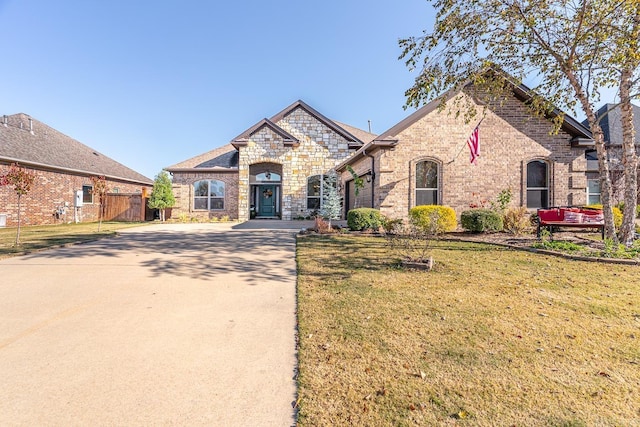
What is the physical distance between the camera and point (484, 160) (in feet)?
39.7

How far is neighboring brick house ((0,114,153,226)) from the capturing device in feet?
49.7

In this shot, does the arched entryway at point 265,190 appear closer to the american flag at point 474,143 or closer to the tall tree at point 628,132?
the american flag at point 474,143

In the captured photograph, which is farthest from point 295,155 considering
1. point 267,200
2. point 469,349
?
point 469,349

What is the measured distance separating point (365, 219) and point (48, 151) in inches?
766

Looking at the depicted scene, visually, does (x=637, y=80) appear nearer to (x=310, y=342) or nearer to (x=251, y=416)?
(x=310, y=342)

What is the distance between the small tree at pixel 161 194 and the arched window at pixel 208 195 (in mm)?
1623

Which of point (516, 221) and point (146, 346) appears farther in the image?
point (516, 221)

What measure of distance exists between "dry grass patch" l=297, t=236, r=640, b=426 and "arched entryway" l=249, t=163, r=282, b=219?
605 inches

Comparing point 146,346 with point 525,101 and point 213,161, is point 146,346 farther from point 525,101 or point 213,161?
point 213,161

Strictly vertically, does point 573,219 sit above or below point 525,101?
below

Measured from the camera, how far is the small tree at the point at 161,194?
727 inches

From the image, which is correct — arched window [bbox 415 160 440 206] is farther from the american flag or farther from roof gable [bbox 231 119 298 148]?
roof gable [bbox 231 119 298 148]

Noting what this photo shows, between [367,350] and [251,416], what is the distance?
3.84ft

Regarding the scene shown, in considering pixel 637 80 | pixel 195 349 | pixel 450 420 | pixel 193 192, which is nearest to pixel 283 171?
pixel 193 192
